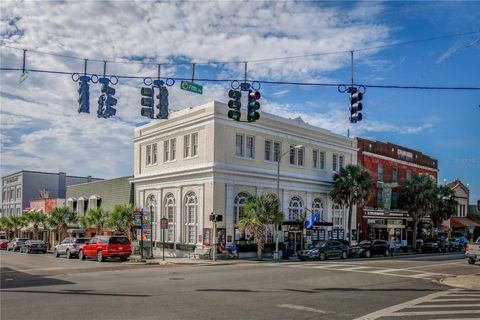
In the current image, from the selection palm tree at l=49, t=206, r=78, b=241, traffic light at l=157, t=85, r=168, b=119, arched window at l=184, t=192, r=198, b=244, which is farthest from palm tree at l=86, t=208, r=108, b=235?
traffic light at l=157, t=85, r=168, b=119

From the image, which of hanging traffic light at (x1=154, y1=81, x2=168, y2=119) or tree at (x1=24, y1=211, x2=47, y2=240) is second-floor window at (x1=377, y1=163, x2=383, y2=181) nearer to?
tree at (x1=24, y1=211, x2=47, y2=240)

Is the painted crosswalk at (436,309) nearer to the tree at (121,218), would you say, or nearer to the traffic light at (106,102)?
the traffic light at (106,102)

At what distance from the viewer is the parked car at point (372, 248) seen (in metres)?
41.3

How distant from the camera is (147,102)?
18125mm

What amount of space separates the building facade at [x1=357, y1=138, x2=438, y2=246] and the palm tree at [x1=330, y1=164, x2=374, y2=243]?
632 cm

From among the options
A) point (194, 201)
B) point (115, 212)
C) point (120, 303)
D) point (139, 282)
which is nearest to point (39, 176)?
point (115, 212)

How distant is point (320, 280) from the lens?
20.4m

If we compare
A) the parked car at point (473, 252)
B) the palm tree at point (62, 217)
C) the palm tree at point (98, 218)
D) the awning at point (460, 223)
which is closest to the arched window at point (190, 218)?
the palm tree at point (98, 218)

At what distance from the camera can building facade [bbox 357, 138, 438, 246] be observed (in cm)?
5481

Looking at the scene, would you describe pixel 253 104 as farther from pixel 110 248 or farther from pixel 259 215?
pixel 110 248

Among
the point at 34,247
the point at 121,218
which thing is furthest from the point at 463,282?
the point at 34,247

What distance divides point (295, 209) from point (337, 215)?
23.0 feet

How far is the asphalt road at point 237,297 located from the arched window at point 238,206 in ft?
57.2

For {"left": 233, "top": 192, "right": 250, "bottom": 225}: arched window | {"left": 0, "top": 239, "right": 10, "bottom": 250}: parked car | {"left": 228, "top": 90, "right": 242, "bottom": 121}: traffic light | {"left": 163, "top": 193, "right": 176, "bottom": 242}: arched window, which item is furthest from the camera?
{"left": 0, "top": 239, "right": 10, "bottom": 250}: parked car
